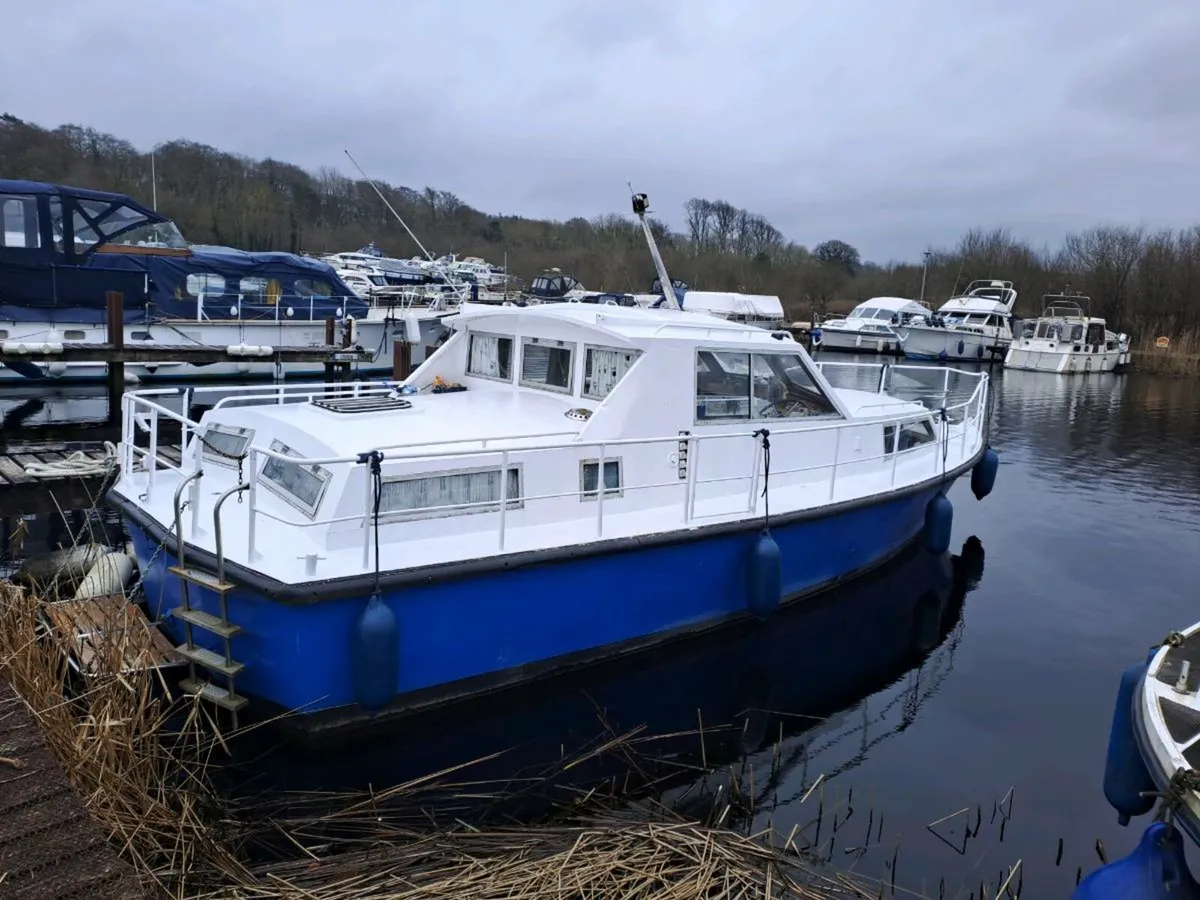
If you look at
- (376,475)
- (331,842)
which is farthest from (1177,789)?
(376,475)

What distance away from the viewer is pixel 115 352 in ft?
54.7

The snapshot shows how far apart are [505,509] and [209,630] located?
7.09 feet

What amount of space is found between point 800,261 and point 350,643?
6723 cm

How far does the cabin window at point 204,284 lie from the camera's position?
21531mm

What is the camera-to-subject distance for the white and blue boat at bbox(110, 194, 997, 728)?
19.4 ft

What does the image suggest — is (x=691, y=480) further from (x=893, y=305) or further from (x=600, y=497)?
(x=893, y=305)

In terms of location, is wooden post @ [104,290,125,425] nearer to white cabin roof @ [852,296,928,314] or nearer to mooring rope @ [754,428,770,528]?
mooring rope @ [754,428,770,528]

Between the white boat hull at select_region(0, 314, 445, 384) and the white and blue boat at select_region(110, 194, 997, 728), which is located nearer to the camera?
the white and blue boat at select_region(110, 194, 997, 728)

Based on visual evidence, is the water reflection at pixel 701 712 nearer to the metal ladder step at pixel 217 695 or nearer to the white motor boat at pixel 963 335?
the metal ladder step at pixel 217 695

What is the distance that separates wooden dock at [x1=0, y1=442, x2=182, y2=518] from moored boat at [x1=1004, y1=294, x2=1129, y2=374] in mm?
35658

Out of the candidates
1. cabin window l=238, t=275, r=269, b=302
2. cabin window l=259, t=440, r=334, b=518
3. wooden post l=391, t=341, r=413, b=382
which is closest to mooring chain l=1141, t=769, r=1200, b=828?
cabin window l=259, t=440, r=334, b=518

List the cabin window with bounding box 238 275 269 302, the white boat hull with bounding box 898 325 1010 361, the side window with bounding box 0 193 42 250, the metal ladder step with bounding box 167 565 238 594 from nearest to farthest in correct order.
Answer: the metal ladder step with bounding box 167 565 238 594
the side window with bounding box 0 193 42 250
the cabin window with bounding box 238 275 269 302
the white boat hull with bounding box 898 325 1010 361

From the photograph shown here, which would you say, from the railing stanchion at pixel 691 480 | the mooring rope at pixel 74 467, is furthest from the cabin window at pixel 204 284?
the railing stanchion at pixel 691 480

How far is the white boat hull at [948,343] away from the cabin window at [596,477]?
35958 millimetres
